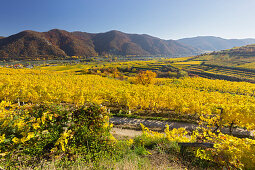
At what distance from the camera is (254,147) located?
14.2 feet

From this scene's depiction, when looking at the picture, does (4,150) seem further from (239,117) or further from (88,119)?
(239,117)

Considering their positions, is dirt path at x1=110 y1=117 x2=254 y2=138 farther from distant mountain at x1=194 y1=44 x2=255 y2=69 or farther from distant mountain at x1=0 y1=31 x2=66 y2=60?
distant mountain at x1=0 y1=31 x2=66 y2=60

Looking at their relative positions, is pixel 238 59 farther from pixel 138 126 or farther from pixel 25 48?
pixel 25 48

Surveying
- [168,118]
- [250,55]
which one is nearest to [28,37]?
[168,118]

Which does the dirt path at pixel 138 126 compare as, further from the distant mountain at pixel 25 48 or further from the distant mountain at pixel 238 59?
the distant mountain at pixel 25 48

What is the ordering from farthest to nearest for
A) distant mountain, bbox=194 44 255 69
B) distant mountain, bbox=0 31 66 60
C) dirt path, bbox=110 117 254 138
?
distant mountain, bbox=0 31 66 60 → distant mountain, bbox=194 44 255 69 → dirt path, bbox=110 117 254 138

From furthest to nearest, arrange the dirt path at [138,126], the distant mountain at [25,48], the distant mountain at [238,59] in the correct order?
the distant mountain at [25,48] < the distant mountain at [238,59] < the dirt path at [138,126]

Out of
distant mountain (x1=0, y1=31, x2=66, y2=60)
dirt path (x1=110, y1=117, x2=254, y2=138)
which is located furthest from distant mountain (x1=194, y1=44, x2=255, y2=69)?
distant mountain (x1=0, y1=31, x2=66, y2=60)

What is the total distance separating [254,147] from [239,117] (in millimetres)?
6046

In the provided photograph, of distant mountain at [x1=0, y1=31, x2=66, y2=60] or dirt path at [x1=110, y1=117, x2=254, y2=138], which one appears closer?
dirt path at [x1=110, y1=117, x2=254, y2=138]

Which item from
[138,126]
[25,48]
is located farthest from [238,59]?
[25,48]

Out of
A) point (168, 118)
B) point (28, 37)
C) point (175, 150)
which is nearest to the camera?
point (175, 150)

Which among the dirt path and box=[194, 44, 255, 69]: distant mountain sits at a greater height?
box=[194, 44, 255, 69]: distant mountain

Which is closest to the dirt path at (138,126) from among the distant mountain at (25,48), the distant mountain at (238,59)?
the distant mountain at (238,59)
